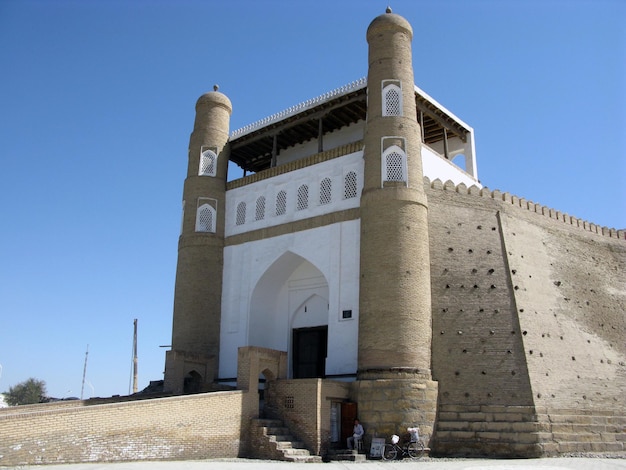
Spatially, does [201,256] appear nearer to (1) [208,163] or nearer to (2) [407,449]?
(1) [208,163]

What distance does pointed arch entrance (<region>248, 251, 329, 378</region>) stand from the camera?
52.0 feet

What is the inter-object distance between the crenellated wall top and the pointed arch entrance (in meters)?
3.77

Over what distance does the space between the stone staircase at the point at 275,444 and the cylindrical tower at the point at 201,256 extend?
127 inches

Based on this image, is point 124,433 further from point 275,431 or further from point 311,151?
point 311,151

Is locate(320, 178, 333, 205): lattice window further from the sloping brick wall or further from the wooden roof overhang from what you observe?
the sloping brick wall

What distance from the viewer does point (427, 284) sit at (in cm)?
1326

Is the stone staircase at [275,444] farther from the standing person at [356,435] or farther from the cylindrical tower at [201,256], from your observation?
the cylindrical tower at [201,256]

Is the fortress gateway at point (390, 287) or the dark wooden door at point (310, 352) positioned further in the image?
the dark wooden door at point (310, 352)

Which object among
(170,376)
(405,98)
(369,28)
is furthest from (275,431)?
(369,28)

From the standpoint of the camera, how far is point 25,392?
4181 centimetres

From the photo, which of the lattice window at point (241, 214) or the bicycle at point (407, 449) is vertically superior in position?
the lattice window at point (241, 214)

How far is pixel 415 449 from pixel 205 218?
8.77 meters

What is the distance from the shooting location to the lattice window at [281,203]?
16.5 m

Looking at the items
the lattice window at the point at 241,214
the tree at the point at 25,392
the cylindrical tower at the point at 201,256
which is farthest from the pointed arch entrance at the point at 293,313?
the tree at the point at 25,392
